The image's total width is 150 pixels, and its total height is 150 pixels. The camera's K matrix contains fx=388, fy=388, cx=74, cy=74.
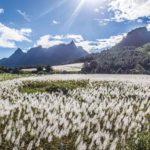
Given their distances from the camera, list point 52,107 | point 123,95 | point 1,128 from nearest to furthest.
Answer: point 1,128, point 52,107, point 123,95

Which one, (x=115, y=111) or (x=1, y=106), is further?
(x=115, y=111)

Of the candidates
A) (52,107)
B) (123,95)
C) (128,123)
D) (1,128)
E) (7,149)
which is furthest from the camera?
(123,95)

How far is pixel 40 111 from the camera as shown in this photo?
1628 cm

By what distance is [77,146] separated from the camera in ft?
37.9

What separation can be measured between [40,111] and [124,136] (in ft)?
14.5

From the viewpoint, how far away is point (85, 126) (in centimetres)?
1460

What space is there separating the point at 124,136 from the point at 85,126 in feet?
6.26

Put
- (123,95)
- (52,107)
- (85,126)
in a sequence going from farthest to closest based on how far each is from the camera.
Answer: (123,95) → (52,107) → (85,126)

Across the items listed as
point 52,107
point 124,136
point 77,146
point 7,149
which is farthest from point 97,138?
point 52,107

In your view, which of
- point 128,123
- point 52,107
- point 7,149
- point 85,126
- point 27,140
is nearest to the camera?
point 7,149

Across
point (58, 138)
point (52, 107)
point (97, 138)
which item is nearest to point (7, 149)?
point (58, 138)

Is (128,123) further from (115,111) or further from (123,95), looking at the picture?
(123,95)

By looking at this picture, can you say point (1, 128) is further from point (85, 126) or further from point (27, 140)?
point (85, 126)

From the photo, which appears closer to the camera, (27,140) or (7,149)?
(7,149)
